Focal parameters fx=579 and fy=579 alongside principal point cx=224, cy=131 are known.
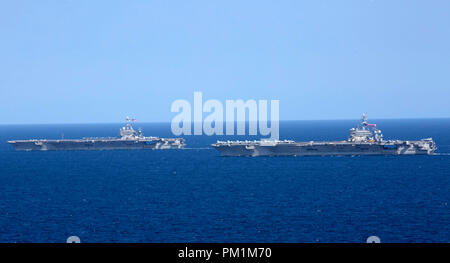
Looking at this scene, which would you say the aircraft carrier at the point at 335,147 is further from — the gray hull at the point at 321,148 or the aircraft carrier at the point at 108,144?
the aircraft carrier at the point at 108,144

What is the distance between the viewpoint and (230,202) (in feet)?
167

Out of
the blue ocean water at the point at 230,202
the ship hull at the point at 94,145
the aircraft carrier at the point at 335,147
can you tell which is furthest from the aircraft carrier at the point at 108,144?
the blue ocean water at the point at 230,202

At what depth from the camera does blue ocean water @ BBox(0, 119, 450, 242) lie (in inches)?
1490

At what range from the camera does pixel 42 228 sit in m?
40.2

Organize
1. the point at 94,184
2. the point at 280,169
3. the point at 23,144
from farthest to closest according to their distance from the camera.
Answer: the point at 23,144, the point at 280,169, the point at 94,184

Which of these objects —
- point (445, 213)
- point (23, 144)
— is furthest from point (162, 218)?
point (23, 144)

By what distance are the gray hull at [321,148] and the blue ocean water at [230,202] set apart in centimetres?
730

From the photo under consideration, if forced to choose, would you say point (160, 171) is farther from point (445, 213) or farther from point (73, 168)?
point (445, 213)

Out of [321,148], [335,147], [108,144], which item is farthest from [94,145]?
[335,147]

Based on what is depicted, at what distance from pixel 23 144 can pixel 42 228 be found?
3757 inches

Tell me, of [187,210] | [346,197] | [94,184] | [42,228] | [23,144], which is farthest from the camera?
[23,144]

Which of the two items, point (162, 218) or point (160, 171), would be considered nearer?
point (162, 218)

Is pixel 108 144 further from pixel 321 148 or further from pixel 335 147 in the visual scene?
pixel 335 147

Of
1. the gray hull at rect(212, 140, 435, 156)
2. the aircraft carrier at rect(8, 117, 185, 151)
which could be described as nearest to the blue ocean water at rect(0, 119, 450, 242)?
the gray hull at rect(212, 140, 435, 156)
